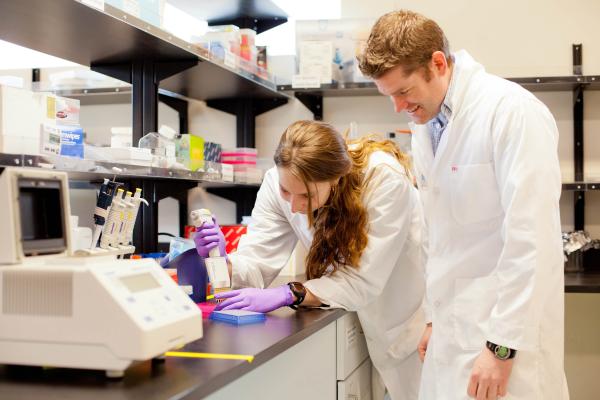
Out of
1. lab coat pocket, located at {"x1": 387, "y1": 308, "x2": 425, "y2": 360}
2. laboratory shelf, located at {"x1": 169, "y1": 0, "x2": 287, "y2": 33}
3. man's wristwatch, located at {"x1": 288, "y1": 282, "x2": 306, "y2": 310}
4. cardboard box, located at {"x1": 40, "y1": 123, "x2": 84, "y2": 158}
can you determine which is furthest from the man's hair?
laboratory shelf, located at {"x1": 169, "y1": 0, "x2": 287, "y2": 33}

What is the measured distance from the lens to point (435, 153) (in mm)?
1839

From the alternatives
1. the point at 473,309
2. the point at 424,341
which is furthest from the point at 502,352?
the point at 424,341

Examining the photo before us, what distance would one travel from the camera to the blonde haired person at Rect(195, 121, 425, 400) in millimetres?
1925

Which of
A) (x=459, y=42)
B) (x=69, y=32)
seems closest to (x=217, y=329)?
(x=69, y=32)

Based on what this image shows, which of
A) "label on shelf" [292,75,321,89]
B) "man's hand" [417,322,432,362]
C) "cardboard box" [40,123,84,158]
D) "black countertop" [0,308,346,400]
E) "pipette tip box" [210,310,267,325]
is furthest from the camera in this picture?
"label on shelf" [292,75,321,89]

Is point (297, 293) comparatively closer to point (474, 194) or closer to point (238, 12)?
point (474, 194)

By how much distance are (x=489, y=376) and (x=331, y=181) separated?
71 centimetres

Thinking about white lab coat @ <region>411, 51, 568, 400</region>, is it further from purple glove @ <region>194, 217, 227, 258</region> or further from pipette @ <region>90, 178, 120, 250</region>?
pipette @ <region>90, 178, 120, 250</region>

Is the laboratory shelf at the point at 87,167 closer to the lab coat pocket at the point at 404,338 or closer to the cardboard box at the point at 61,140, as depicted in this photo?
the cardboard box at the point at 61,140

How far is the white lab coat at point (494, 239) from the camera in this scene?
57.1 inches

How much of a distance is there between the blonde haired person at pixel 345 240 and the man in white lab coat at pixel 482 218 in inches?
8.7

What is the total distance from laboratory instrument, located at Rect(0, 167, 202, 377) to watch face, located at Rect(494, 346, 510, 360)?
69 centimetres

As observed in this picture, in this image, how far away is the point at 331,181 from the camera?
195 cm

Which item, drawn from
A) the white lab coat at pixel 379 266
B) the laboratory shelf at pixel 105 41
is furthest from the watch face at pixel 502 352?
the laboratory shelf at pixel 105 41
